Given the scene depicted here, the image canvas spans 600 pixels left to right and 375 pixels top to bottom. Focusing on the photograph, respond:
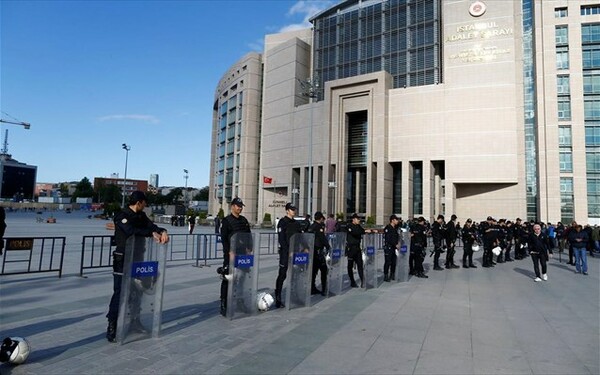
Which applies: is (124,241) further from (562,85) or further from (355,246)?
(562,85)

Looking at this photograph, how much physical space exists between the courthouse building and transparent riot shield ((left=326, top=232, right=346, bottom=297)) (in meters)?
27.2

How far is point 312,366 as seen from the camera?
4.49 metres

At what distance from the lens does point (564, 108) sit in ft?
→ 141

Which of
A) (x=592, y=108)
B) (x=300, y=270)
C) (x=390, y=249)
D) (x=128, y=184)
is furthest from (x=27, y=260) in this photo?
(x=128, y=184)

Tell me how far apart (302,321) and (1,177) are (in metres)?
112

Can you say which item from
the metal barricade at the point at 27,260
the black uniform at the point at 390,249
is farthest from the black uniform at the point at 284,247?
the metal barricade at the point at 27,260

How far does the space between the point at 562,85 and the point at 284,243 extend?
4778cm

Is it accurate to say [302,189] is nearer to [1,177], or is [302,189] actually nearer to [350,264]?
[350,264]

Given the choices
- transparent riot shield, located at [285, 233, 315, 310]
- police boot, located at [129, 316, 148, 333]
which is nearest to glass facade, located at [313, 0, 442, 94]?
transparent riot shield, located at [285, 233, 315, 310]

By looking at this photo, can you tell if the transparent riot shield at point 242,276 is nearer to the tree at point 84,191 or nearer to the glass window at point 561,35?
the glass window at point 561,35

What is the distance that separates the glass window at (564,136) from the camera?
4247 cm

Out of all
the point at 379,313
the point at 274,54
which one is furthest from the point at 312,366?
the point at 274,54

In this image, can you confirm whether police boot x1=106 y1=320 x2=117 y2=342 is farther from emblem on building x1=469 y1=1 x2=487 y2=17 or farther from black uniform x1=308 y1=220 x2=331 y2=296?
emblem on building x1=469 y1=1 x2=487 y2=17

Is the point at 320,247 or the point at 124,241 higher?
the point at 124,241
